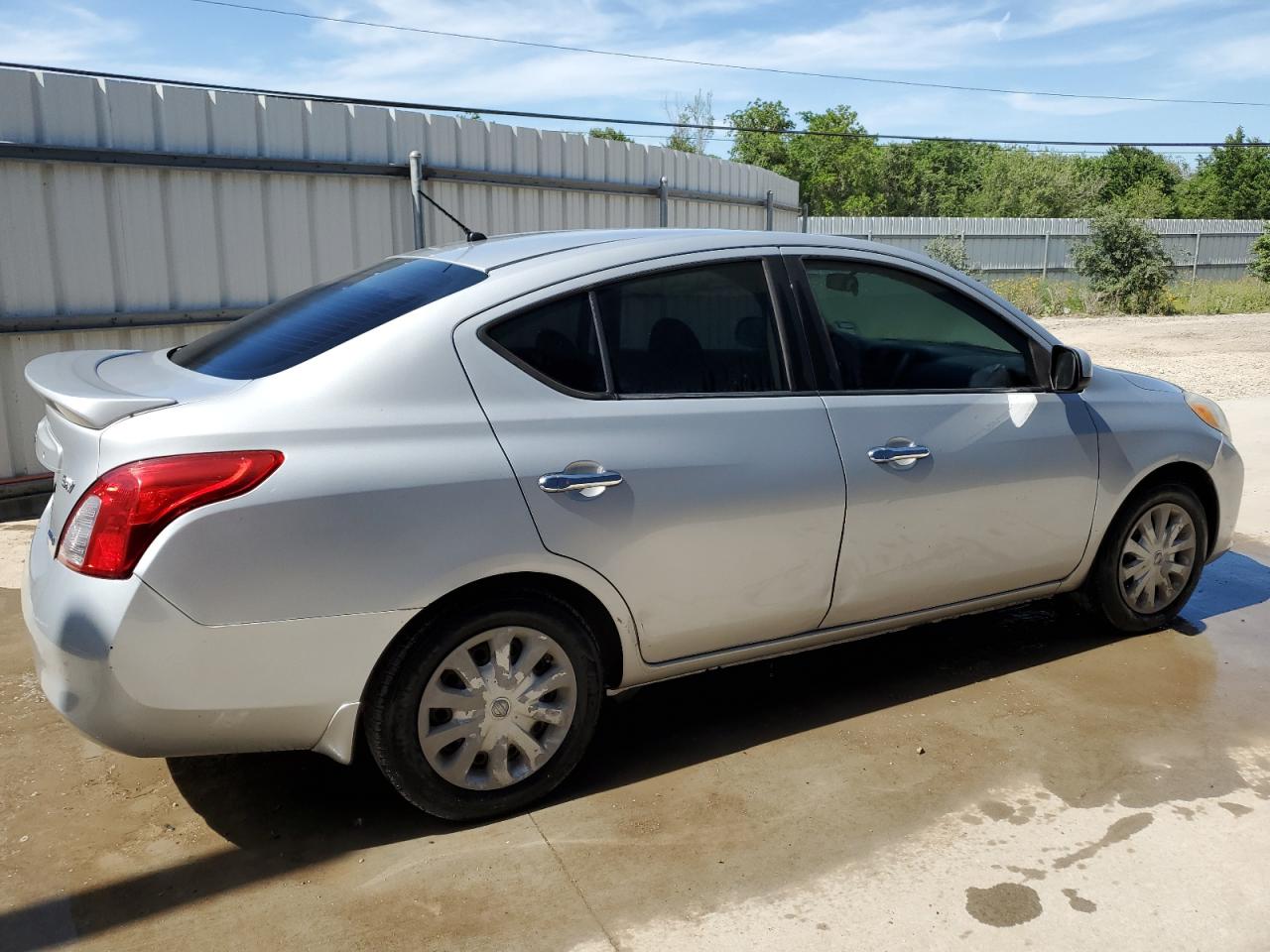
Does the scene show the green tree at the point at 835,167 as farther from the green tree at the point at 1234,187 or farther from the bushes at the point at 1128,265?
the bushes at the point at 1128,265

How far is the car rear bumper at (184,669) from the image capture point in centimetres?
278

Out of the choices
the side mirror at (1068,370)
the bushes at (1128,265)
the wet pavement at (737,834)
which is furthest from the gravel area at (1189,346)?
the wet pavement at (737,834)

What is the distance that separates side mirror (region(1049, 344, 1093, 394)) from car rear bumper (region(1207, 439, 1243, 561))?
3.07 feet

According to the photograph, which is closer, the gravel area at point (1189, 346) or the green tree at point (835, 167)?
the gravel area at point (1189, 346)

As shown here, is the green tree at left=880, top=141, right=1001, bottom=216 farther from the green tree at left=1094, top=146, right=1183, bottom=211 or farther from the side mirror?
the side mirror

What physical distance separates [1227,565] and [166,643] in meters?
5.47

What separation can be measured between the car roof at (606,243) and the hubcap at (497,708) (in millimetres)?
1165

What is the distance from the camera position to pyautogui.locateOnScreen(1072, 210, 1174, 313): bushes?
83.3 ft

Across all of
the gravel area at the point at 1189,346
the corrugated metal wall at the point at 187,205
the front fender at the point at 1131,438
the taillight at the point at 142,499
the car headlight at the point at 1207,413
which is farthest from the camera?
the gravel area at the point at 1189,346

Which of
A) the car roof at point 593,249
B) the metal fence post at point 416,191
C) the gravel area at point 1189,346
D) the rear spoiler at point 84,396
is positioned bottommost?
the gravel area at point 1189,346

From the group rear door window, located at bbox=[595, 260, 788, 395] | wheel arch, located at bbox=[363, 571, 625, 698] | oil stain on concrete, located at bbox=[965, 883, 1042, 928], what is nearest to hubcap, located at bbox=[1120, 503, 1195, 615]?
rear door window, located at bbox=[595, 260, 788, 395]

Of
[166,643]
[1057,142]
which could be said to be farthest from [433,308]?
[1057,142]

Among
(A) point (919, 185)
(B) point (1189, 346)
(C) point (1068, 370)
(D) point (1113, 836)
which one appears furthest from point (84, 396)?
(A) point (919, 185)

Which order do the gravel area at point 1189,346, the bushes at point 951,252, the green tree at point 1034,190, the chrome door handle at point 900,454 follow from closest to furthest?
the chrome door handle at point 900,454, the gravel area at point 1189,346, the bushes at point 951,252, the green tree at point 1034,190
